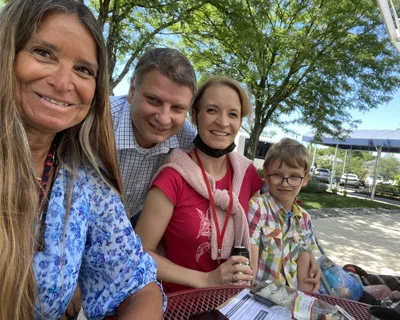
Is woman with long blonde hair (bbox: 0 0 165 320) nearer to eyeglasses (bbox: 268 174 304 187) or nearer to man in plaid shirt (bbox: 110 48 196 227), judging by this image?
man in plaid shirt (bbox: 110 48 196 227)

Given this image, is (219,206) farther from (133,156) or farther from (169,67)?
(169,67)

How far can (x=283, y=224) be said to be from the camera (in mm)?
2162

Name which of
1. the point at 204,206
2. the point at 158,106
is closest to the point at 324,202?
the point at 204,206

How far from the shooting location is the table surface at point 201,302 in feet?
4.73

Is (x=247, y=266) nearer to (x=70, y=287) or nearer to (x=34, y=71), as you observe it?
(x=70, y=287)

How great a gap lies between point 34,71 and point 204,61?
898 cm

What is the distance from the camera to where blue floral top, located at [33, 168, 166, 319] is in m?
1.12

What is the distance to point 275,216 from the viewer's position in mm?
2162

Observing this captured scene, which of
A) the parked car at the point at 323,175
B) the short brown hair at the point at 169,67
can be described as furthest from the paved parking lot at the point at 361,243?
the parked car at the point at 323,175

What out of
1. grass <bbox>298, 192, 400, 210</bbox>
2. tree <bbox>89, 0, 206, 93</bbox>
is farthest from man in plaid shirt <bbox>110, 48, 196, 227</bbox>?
grass <bbox>298, 192, 400, 210</bbox>

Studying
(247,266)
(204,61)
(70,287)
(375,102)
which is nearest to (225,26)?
(204,61)

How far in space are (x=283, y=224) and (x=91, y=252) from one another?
135cm

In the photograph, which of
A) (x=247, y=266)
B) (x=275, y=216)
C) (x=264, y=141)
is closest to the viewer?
(x=247, y=266)

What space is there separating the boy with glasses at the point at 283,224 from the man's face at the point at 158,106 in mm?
743
